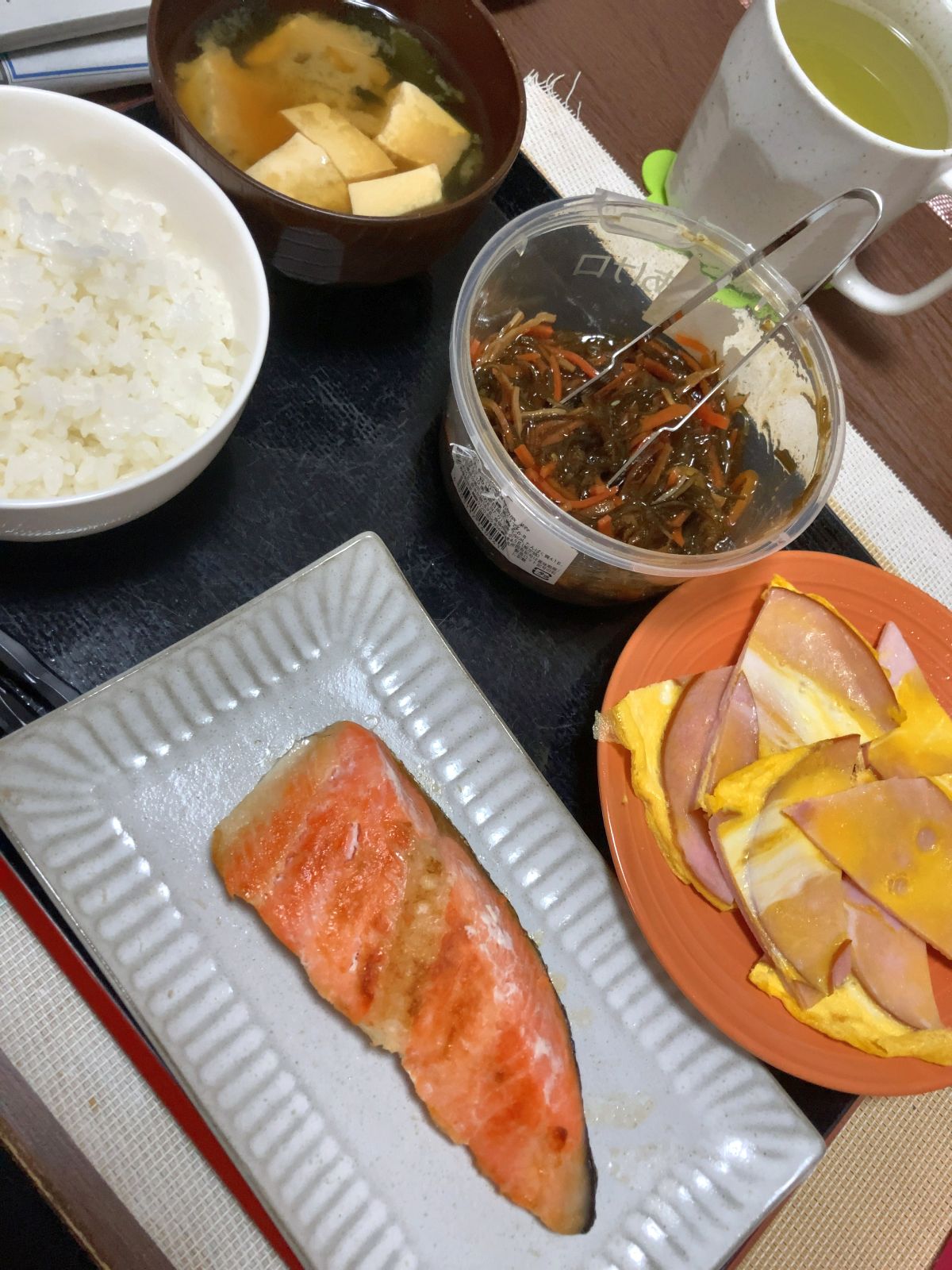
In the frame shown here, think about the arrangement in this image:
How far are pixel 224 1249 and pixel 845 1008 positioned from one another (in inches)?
29.3

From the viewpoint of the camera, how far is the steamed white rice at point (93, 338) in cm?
95

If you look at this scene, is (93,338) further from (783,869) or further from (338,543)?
(783,869)

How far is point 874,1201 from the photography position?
116 centimetres

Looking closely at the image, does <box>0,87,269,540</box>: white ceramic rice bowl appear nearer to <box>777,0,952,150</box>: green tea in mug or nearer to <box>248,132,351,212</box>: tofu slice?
<box>248,132,351,212</box>: tofu slice

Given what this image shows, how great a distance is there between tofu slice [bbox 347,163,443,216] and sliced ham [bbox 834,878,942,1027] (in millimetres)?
1020

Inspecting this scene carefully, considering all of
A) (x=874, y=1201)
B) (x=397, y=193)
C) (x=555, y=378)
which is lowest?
(x=874, y=1201)

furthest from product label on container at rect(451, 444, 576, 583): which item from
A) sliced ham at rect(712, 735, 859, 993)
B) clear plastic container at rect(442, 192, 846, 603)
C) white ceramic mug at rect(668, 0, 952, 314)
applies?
white ceramic mug at rect(668, 0, 952, 314)

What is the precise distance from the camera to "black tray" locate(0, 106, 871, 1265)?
1.06 meters

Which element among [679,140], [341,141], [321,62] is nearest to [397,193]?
Result: [341,141]

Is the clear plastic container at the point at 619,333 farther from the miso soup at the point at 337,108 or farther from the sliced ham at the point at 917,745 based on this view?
the sliced ham at the point at 917,745

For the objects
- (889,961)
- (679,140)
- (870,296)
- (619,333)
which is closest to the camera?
(889,961)

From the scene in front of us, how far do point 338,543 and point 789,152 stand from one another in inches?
32.3

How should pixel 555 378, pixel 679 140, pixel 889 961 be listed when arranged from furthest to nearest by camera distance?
pixel 679 140, pixel 555 378, pixel 889 961

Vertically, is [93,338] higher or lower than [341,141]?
lower
